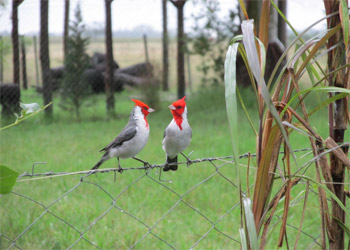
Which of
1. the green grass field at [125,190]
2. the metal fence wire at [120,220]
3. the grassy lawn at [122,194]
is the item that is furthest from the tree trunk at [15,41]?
the metal fence wire at [120,220]

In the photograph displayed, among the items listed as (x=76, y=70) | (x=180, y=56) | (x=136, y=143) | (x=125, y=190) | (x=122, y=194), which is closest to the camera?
(x=136, y=143)

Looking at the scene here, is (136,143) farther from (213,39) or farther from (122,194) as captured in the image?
(213,39)

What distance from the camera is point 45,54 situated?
7.04 meters

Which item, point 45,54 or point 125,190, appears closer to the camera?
point 125,190

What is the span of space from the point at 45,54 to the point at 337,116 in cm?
638

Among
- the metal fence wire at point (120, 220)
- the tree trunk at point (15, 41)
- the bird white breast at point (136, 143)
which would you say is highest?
the tree trunk at point (15, 41)

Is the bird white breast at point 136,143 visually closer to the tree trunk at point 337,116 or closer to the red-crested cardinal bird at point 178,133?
the red-crested cardinal bird at point 178,133

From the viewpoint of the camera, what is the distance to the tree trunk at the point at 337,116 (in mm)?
1247

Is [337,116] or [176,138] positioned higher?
[337,116]

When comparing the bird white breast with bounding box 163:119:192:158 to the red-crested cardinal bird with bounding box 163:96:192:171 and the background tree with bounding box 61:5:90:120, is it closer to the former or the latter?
the red-crested cardinal bird with bounding box 163:96:192:171

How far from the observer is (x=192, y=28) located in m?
7.62

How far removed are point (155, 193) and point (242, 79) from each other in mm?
4120

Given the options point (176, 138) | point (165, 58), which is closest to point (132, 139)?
point (176, 138)

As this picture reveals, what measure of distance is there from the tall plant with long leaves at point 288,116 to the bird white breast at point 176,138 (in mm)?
366
